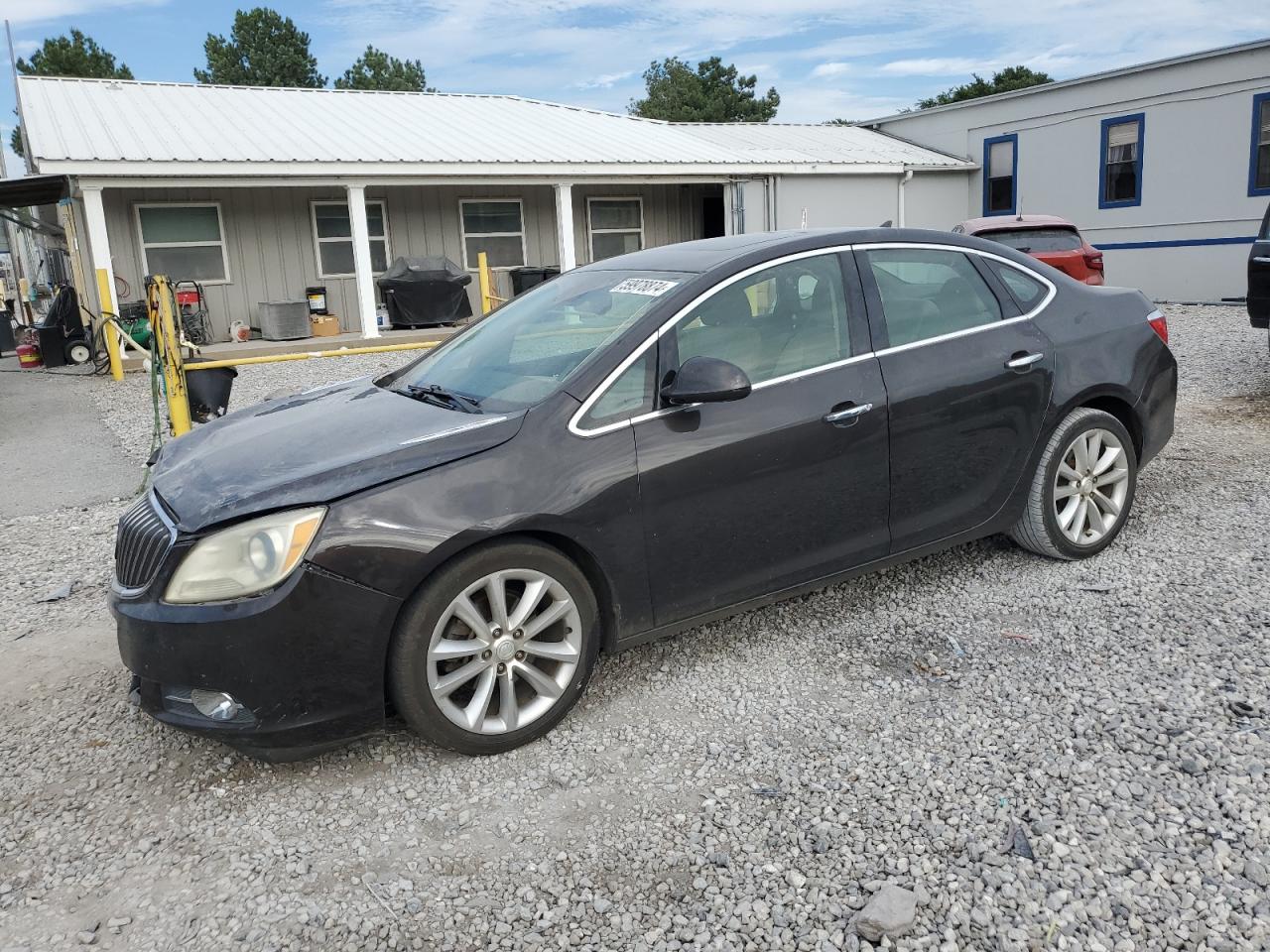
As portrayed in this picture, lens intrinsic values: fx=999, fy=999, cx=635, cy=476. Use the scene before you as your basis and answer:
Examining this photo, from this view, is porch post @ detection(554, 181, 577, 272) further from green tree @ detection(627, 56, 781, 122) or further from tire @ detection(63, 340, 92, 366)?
green tree @ detection(627, 56, 781, 122)

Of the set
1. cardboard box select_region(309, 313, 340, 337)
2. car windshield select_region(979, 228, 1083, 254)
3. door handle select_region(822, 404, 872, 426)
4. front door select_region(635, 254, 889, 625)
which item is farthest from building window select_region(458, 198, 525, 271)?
door handle select_region(822, 404, 872, 426)

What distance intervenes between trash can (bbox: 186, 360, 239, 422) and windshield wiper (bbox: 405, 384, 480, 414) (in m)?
3.22

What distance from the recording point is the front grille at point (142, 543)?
3.04 m

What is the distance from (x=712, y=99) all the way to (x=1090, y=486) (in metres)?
56.3

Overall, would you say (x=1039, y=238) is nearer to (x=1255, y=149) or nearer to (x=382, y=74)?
(x=1255, y=149)

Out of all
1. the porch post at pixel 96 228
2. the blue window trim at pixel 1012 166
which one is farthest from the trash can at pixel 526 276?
the blue window trim at pixel 1012 166

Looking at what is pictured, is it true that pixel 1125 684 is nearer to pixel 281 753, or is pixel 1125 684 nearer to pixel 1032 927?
pixel 1032 927

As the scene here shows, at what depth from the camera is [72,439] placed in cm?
920

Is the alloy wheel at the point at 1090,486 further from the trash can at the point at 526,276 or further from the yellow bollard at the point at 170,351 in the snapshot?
the trash can at the point at 526,276

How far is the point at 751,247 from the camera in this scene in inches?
154

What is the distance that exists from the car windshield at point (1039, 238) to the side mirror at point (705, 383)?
1063 centimetres

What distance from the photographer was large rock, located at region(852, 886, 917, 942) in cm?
235

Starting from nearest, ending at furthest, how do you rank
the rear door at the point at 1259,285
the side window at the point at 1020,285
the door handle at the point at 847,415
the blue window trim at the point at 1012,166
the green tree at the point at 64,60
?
the door handle at the point at 847,415 → the side window at the point at 1020,285 → the rear door at the point at 1259,285 → the blue window trim at the point at 1012,166 → the green tree at the point at 64,60

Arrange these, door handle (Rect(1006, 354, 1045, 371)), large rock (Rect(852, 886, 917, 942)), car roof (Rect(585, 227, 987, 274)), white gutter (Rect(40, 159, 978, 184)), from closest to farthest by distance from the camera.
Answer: large rock (Rect(852, 886, 917, 942)) < car roof (Rect(585, 227, 987, 274)) < door handle (Rect(1006, 354, 1045, 371)) < white gutter (Rect(40, 159, 978, 184))
